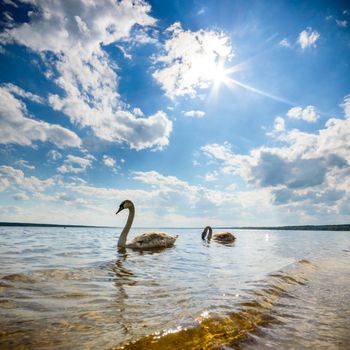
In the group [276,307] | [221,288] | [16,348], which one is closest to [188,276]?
[221,288]

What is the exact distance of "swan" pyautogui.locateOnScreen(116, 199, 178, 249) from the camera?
16.2m

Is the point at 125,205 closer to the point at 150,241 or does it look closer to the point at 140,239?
the point at 140,239

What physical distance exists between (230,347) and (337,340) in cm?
150

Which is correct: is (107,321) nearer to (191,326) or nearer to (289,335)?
(191,326)

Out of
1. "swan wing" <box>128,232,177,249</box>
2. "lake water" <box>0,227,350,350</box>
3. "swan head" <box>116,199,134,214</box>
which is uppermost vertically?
"swan head" <box>116,199,134,214</box>

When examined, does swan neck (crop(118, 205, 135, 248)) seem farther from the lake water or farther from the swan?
the lake water

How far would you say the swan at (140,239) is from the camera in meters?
16.2

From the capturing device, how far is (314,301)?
18.5 feet

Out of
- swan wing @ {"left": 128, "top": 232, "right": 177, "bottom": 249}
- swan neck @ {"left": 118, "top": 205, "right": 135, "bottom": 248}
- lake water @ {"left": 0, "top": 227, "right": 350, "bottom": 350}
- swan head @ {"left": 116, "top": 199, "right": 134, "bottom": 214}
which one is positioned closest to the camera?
lake water @ {"left": 0, "top": 227, "right": 350, "bottom": 350}

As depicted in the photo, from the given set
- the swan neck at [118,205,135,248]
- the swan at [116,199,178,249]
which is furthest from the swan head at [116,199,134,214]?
the swan neck at [118,205,135,248]

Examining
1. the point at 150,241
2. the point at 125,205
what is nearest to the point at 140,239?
the point at 150,241

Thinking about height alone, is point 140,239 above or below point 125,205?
below

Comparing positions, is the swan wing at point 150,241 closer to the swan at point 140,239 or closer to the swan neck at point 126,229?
the swan at point 140,239

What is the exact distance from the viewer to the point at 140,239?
1641cm
